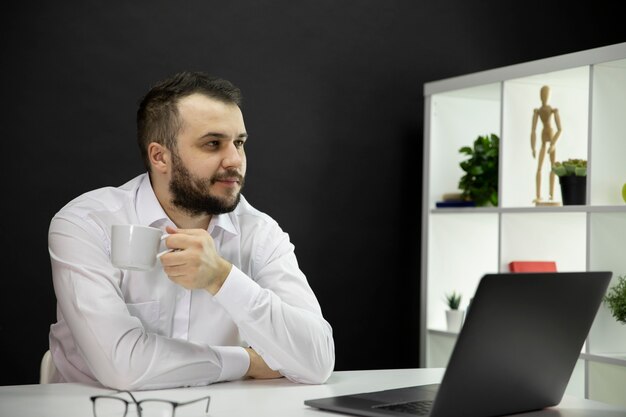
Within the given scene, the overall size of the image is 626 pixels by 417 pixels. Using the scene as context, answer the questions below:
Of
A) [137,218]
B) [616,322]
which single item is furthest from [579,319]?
[616,322]

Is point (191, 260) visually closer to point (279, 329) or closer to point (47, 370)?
point (279, 329)

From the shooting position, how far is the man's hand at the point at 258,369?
207 cm

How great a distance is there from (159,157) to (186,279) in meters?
0.59

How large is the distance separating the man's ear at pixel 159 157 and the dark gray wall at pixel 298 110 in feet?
3.41

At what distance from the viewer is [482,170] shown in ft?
12.9

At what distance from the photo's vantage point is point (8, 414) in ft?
5.07

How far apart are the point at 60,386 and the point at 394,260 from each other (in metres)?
2.56

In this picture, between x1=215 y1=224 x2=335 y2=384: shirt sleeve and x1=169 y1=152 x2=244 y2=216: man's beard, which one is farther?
x1=169 y1=152 x2=244 y2=216: man's beard

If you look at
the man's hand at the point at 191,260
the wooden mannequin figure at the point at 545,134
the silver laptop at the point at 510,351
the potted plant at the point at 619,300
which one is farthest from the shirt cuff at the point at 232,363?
the wooden mannequin figure at the point at 545,134

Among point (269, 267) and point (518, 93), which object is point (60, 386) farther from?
point (518, 93)

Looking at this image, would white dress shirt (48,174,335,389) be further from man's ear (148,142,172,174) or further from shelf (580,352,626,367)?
shelf (580,352,626,367)

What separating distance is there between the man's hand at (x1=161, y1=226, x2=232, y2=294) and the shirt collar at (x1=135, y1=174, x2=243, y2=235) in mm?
347

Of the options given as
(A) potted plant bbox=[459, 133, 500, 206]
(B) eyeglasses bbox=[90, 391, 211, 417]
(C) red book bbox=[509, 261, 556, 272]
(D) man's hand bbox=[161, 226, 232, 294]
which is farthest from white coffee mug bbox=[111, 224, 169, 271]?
(A) potted plant bbox=[459, 133, 500, 206]

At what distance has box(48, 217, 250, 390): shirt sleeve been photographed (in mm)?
1945
